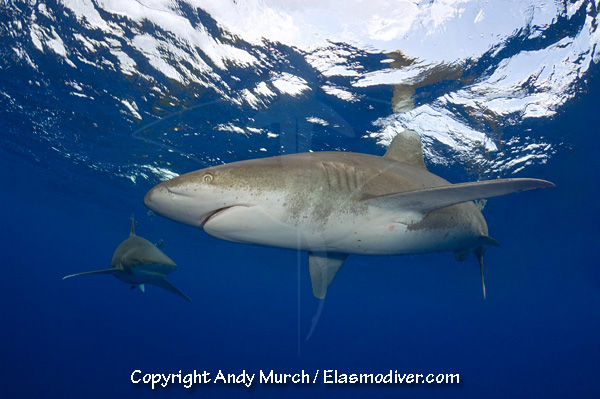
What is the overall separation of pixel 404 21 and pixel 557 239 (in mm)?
19992

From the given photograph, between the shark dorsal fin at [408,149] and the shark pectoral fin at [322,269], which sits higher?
the shark dorsal fin at [408,149]

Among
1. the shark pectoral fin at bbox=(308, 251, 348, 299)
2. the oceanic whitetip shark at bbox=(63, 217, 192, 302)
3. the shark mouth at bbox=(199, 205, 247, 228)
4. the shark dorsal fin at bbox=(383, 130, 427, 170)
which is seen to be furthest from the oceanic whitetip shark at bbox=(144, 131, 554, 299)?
the oceanic whitetip shark at bbox=(63, 217, 192, 302)

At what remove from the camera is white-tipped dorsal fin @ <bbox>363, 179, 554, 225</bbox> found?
219 cm

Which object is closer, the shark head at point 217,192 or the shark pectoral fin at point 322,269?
the shark head at point 217,192

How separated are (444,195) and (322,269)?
2225 mm

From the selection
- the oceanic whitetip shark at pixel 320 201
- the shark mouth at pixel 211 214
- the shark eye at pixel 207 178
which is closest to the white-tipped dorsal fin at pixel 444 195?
the oceanic whitetip shark at pixel 320 201

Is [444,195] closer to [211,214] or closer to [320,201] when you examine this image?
[320,201]

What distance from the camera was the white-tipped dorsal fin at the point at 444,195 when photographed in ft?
7.18

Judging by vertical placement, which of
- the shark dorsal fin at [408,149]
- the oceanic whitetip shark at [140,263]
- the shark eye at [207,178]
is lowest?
the shark eye at [207,178]

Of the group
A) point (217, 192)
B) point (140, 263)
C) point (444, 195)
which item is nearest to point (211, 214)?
point (217, 192)

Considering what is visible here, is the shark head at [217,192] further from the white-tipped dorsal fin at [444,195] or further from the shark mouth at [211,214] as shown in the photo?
the white-tipped dorsal fin at [444,195]

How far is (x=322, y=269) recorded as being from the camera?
167 inches

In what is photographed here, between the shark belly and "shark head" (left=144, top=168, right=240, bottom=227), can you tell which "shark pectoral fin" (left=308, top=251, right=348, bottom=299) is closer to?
the shark belly

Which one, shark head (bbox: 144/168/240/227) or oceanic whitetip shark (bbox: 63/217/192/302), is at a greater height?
→ oceanic whitetip shark (bbox: 63/217/192/302)
